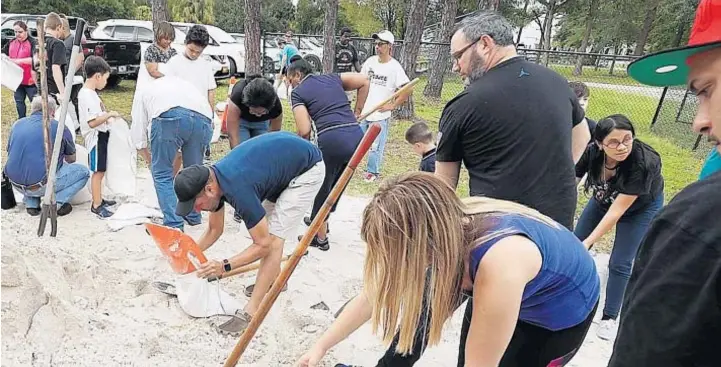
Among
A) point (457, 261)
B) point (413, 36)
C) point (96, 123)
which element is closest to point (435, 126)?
point (413, 36)

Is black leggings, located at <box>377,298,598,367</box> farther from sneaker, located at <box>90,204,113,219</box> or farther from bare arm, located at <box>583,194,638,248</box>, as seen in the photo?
sneaker, located at <box>90,204,113,219</box>

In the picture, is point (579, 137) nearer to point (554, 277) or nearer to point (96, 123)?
point (554, 277)

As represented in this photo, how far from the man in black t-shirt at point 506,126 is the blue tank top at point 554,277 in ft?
1.91

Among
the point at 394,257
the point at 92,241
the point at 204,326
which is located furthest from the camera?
the point at 92,241

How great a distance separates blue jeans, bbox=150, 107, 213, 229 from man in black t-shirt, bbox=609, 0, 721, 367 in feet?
11.4

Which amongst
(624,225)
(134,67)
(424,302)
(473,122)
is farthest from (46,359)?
(134,67)

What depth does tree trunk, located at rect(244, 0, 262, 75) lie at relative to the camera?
30.2 ft

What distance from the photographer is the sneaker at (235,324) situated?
2.79 m

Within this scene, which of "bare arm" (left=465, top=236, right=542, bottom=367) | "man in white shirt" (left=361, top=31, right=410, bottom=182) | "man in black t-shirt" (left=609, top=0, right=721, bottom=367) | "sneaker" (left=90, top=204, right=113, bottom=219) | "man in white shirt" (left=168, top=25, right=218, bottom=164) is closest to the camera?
"man in black t-shirt" (left=609, top=0, right=721, bottom=367)

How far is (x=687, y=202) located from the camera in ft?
2.10

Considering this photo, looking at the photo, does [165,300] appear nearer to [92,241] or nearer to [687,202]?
[92,241]

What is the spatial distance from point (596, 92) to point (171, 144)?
1357 cm

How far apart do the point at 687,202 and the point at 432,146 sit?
321 centimetres

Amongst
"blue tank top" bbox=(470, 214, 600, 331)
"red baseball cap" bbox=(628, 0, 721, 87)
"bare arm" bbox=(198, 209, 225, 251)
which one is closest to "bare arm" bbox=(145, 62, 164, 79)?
A: "bare arm" bbox=(198, 209, 225, 251)
